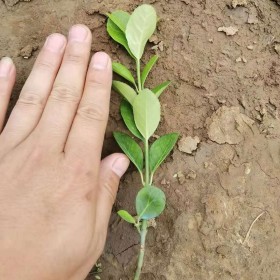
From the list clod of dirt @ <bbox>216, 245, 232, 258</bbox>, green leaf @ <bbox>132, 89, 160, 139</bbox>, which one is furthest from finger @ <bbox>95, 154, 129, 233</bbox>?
clod of dirt @ <bbox>216, 245, 232, 258</bbox>

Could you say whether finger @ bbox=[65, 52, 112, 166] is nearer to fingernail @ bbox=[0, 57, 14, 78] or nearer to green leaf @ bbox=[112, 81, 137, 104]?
green leaf @ bbox=[112, 81, 137, 104]

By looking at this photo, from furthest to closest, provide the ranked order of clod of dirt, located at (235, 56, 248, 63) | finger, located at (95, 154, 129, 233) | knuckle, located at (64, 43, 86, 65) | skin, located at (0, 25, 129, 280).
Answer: clod of dirt, located at (235, 56, 248, 63) → knuckle, located at (64, 43, 86, 65) → finger, located at (95, 154, 129, 233) → skin, located at (0, 25, 129, 280)

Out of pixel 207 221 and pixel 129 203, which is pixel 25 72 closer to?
pixel 129 203

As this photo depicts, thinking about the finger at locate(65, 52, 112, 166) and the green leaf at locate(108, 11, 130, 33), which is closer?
the finger at locate(65, 52, 112, 166)

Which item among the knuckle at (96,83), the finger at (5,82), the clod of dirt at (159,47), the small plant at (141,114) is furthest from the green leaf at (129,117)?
the finger at (5,82)

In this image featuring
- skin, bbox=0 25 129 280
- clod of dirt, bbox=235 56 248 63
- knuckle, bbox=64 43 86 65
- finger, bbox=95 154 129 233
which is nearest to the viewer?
skin, bbox=0 25 129 280

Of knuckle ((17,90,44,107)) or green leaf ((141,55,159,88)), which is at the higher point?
green leaf ((141,55,159,88))

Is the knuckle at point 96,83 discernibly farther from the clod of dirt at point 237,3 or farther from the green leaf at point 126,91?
the clod of dirt at point 237,3
